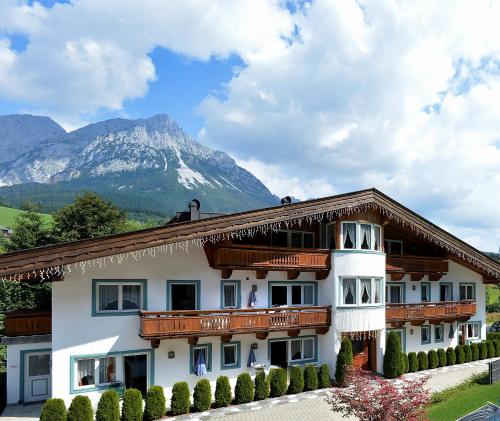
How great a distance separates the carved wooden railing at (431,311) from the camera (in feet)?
79.2

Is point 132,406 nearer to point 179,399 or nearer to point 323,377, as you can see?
point 179,399

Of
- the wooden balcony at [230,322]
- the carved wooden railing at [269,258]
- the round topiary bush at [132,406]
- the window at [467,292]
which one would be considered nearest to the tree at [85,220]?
the carved wooden railing at [269,258]

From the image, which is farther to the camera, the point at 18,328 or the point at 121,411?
the point at 18,328

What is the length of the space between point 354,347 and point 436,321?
6647 mm

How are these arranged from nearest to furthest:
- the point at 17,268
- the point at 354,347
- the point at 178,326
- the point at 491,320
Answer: the point at 17,268 → the point at 178,326 → the point at 354,347 → the point at 491,320

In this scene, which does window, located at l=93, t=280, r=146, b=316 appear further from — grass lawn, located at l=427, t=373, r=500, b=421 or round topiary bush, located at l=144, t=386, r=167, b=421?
grass lawn, located at l=427, t=373, r=500, b=421

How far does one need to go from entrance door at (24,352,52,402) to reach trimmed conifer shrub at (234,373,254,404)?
780cm

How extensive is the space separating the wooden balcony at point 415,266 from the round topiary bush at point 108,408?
15.4 m

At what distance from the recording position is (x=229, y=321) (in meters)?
18.8

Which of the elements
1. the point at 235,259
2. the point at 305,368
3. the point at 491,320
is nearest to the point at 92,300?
the point at 235,259

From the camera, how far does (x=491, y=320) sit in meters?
51.1

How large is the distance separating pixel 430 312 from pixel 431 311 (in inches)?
5.0

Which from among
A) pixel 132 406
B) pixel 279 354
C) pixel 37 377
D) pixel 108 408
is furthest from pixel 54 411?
pixel 279 354

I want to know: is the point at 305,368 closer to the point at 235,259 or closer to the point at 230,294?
the point at 230,294
